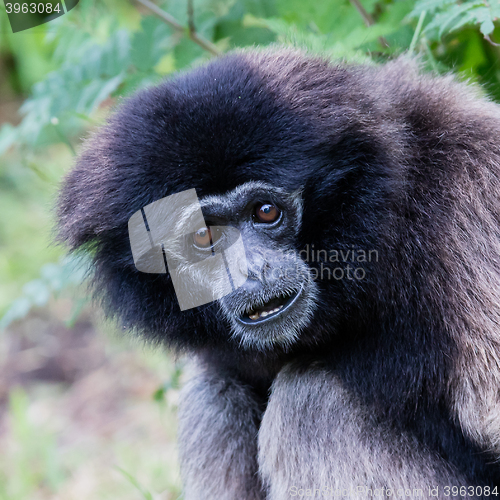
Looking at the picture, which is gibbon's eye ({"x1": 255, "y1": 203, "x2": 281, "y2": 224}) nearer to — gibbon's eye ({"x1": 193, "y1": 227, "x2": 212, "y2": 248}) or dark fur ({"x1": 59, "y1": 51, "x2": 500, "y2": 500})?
dark fur ({"x1": 59, "y1": 51, "x2": 500, "y2": 500})

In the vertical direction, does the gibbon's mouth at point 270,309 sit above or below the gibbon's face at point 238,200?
below

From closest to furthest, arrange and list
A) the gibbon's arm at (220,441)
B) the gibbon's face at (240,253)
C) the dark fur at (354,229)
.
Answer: the dark fur at (354,229), the gibbon's face at (240,253), the gibbon's arm at (220,441)

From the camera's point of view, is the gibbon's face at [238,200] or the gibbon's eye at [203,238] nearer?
the gibbon's face at [238,200]

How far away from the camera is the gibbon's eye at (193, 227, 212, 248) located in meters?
3.00

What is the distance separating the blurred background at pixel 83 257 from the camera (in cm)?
384

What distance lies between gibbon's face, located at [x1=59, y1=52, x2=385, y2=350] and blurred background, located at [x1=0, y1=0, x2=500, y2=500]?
547 millimetres

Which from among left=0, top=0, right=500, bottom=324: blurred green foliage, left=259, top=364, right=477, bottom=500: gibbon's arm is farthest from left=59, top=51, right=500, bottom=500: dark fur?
left=0, top=0, right=500, bottom=324: blurred green foliage

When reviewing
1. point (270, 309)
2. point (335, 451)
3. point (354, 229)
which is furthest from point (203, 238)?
point (335, 451)

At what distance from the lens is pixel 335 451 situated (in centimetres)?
301

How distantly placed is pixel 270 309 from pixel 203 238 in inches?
20.9
